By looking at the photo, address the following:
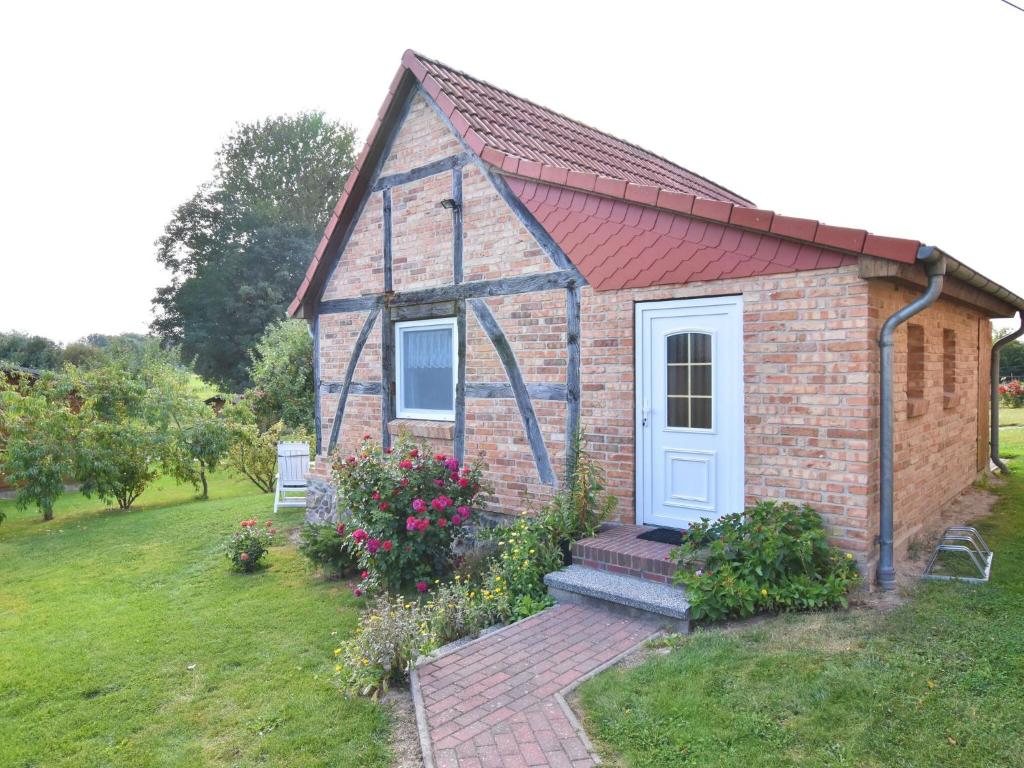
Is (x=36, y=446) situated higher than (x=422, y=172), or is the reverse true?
(x=422, y=172)

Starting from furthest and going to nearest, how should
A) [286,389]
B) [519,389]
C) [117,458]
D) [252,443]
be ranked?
[286,389], [252,443], [117,458], [519,389]

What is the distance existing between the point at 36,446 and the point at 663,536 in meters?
12.7

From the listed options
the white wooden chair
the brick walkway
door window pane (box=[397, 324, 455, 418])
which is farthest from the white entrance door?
the white wooden chair

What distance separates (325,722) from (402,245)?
5774 mm

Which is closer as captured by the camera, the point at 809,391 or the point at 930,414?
the point at 809,391

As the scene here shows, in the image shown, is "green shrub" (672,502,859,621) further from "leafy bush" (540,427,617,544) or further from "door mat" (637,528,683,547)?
"leafy bush" (540,427,617,544)

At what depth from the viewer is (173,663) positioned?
5.50 m

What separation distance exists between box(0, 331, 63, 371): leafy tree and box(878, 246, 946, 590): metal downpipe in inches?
1469

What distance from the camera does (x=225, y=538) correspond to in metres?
10.2

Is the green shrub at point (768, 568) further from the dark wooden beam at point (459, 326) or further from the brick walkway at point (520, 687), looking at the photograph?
the dark wooden beam at point (459, 326)

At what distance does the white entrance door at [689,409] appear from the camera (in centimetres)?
575

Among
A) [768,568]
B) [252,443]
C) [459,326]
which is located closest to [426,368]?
[459,326]

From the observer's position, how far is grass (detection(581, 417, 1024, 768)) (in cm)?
324

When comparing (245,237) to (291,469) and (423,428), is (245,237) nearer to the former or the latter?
(291,469)
